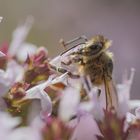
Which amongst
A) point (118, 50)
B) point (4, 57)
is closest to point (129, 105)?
point (4, 57)

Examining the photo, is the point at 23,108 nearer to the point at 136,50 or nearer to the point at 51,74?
the point at 51,74

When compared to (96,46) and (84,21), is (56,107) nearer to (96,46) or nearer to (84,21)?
(96,46)

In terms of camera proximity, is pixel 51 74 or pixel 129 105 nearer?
pixel 129 105

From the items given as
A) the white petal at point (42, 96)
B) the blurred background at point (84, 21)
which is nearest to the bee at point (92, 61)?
the white petal at point (42, 96)

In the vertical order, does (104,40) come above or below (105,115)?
above

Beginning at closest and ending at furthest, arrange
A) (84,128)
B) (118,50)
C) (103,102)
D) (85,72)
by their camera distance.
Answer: (84,128) → (103,102) → (85,72) → (118,50)

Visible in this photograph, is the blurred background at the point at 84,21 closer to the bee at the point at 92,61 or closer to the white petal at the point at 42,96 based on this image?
the bee at the point at 92,61

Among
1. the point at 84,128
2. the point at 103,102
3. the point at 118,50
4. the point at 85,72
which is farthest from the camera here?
the point at 118,50
